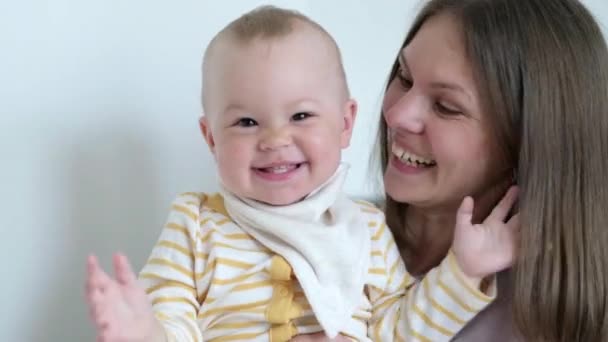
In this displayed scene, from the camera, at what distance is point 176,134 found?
A: 1.31m

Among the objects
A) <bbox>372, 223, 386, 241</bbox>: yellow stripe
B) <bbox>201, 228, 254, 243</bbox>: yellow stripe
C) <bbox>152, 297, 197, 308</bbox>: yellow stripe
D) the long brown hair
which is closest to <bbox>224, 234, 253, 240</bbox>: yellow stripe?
<bbox>201, 228, 254, 243</bbox>: yellow stripe

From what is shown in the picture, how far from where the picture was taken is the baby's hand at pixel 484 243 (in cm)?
107

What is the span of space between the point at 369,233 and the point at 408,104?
0.73 feet

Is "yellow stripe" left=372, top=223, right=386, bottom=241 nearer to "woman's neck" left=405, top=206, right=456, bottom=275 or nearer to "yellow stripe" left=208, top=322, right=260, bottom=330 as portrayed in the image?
"woman's neck" left=405, top=206, right=456, bottom=275

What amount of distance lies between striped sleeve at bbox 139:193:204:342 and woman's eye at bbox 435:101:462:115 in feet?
1.39

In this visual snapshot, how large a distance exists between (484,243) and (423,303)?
0.13 meters

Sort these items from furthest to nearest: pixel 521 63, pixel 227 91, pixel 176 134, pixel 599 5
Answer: pixel 599 5
pixel 176 134
pixel 521 63
pixel 227 91

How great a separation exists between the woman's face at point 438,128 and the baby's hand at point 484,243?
8 centimetres

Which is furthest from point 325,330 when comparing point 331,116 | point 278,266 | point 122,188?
point 122,188

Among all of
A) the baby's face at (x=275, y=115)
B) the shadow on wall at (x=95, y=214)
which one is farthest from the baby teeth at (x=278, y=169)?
the shadow on wall at (x=95, y=214)

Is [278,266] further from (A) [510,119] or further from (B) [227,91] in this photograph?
(A) [510,119]

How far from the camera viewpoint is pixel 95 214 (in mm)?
1167

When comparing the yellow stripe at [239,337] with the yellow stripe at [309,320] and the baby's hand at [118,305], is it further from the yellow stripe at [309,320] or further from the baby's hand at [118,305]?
the baby's hand at [118,305]

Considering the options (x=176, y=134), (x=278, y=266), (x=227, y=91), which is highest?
(x=227, y=91)
